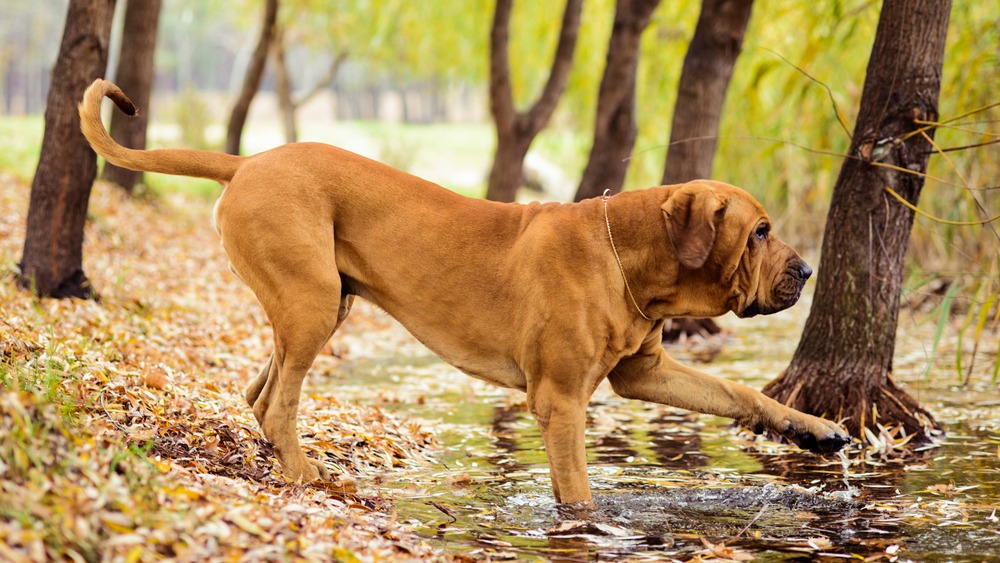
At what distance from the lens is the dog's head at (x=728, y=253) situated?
4.87 meters

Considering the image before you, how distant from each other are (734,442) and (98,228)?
9046 mm

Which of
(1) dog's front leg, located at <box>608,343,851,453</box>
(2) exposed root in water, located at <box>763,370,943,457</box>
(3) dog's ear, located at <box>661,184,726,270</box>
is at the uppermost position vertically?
(3) dog's ear, located at <box>661,184,726,270</box>

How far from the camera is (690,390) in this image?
17.5ft

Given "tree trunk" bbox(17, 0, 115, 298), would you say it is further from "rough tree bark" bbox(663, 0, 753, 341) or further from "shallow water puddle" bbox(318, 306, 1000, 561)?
"rough tree bark" bbox(663, 0, 753, 341)

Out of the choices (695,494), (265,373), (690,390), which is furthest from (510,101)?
(695,494)

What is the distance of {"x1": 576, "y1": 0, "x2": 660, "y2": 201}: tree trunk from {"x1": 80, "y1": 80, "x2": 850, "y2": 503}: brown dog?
7.50 meters

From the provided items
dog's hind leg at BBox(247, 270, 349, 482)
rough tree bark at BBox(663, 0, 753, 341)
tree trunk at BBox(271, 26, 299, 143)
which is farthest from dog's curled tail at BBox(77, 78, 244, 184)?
tree trunk at BBox(271, 26, 299, 143)

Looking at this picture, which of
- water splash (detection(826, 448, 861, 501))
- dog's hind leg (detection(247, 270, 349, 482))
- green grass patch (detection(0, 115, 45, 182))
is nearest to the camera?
dog's hind leg (detection(247, 270, 349, 482))

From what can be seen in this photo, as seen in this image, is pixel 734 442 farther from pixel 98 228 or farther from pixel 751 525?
pixel 98 228

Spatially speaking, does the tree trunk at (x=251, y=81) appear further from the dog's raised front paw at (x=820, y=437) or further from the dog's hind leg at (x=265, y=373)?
the dog's raised front paw at (x=820, y=437)

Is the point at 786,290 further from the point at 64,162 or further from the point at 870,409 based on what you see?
the point at 64,162

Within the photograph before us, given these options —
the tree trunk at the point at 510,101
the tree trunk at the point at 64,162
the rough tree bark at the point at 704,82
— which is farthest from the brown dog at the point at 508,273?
the tree trunk at the point at 510,101

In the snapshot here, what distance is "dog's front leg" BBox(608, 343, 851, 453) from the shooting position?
5242 mm

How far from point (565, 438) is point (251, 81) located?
16.1 meters
